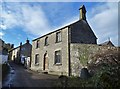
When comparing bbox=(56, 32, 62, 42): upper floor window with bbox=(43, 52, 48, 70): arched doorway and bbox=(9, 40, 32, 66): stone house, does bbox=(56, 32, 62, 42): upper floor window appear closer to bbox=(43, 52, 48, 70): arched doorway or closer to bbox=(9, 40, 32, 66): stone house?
bbox=(43, 52, 48, 70): arched doorway

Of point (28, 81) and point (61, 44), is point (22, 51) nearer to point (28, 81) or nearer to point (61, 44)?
point (61, 44)

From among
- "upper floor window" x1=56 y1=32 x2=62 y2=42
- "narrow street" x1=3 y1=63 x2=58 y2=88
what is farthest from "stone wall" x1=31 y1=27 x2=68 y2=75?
"narrow street" x1=3 y1=63 x2=58 y2=88

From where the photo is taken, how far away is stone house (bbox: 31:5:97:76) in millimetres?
21594

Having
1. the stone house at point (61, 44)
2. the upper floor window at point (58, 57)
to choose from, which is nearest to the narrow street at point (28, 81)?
the stone house at point (61, 44)

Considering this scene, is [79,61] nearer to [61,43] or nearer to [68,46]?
[68,46]

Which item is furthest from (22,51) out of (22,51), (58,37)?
(58,37)

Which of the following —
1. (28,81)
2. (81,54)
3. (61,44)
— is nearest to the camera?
(28,81)

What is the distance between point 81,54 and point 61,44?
452 centimetres

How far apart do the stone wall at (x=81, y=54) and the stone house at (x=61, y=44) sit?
0.76 metres

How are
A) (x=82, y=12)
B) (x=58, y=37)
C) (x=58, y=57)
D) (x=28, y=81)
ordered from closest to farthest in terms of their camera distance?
(x=28, y=81) < (x=58, y=57) < (x=58, y=37) < (x=82, y=12)

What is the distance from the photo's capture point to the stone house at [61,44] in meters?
21.6

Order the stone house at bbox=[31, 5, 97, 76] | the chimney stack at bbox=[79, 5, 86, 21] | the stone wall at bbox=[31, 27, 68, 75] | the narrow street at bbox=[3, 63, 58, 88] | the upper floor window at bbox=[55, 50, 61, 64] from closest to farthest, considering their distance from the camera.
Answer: the narrow street at bbox=[3, 63, 58, 88]
the stone wall at bbox=[31, 27, 68, 75]
the stone house at bbox=[31, 5, 97, 76]
the upper floor window at bbox=[55, 50, 61, 64]
the chimney stack at bbox=[79, 5, 86, 21]

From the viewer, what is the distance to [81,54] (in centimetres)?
1917

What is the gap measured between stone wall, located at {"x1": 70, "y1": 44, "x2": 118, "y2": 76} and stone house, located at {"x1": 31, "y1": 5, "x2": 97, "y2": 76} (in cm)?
76
